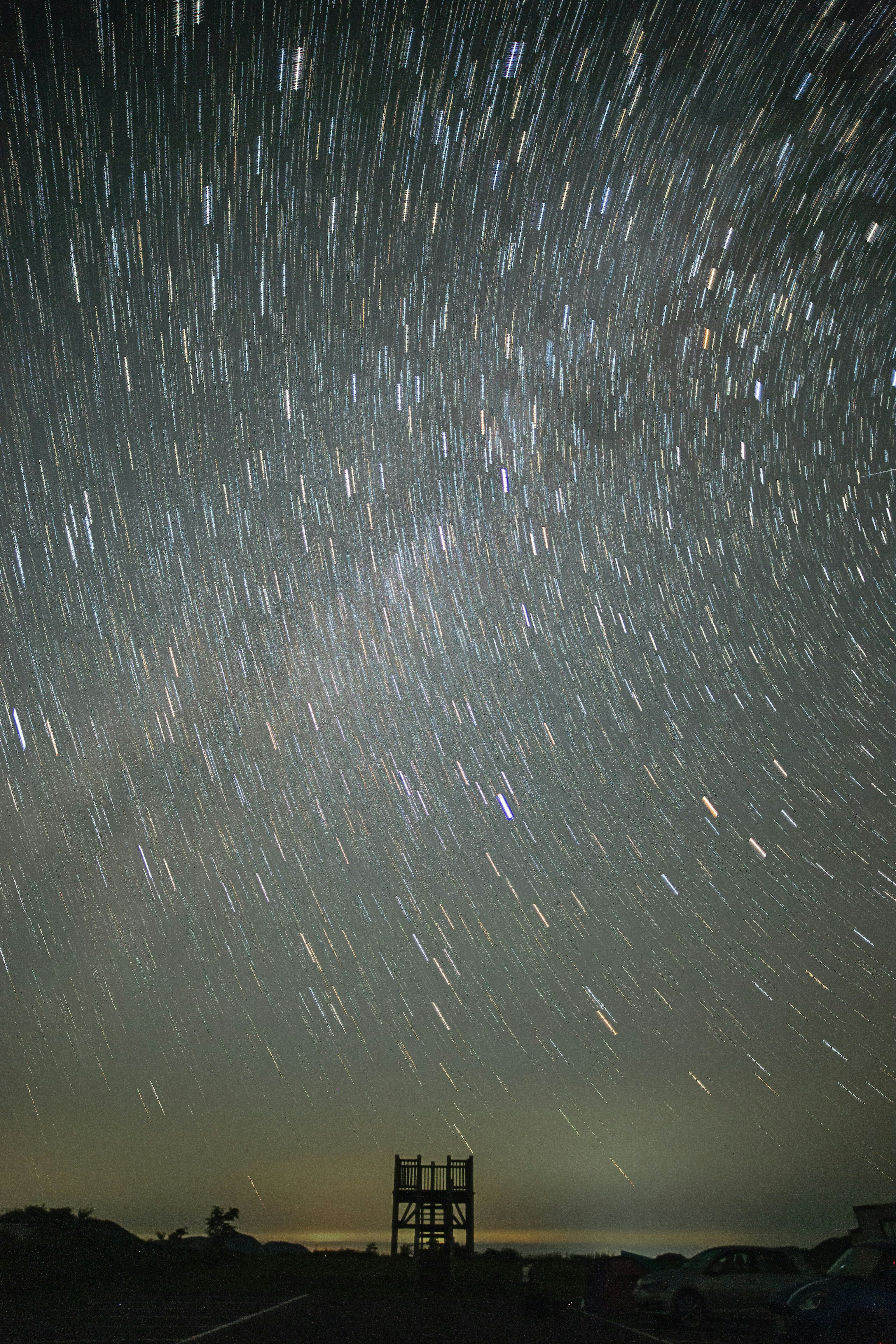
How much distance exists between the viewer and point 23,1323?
485 inches

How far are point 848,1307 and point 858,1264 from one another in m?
1.34

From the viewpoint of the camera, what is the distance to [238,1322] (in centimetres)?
1262

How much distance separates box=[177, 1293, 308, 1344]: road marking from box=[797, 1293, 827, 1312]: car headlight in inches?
262

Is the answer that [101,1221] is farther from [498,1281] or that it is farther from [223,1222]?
[498,1281]

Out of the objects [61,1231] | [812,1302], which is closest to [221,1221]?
[61,1231]

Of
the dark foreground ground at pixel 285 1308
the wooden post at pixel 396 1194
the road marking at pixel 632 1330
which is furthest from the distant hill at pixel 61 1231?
the road marking at pixel 632 1330

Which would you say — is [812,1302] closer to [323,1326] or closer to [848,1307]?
[848,1307]

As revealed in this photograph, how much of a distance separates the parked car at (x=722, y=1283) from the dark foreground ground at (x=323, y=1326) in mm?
343

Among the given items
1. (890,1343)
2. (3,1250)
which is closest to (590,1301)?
(890,1343)

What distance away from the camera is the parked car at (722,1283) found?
14.1 meters

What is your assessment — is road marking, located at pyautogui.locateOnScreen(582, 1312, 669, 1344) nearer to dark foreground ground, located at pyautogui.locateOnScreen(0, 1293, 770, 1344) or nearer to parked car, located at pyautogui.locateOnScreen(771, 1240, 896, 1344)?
dark foreground ground, located at pyautogui.locateOnScreen(0, 1293, 770, 1344)

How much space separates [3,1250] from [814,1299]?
31084 millimetres

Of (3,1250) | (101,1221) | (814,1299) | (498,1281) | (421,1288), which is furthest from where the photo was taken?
(101,1221)

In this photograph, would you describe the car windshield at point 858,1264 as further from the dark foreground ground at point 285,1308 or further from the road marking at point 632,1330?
the road marking at point 632,1330
